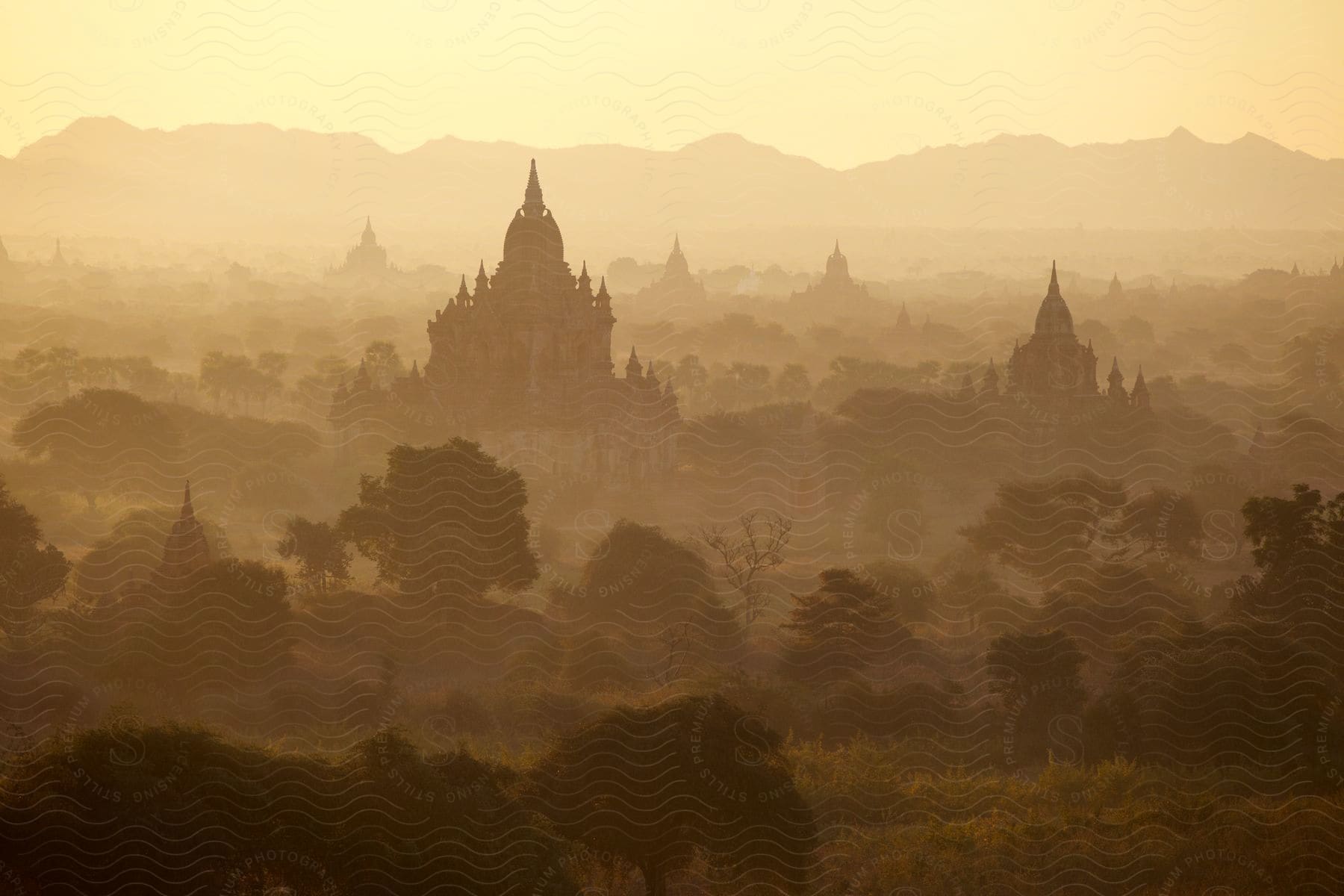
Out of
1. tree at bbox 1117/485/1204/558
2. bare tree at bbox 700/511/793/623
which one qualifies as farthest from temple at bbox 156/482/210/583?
tree at bbox 1117/485/1204/558

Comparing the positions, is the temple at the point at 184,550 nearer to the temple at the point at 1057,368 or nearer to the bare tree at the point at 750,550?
the bare tree at the point at 750,550

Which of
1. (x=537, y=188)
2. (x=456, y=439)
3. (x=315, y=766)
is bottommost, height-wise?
(x=315, y=766)

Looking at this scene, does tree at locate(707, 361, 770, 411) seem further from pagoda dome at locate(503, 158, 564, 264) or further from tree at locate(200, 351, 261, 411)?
tree at locate(200, 351, 261, 411)

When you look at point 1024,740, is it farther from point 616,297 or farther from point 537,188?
point 616,297

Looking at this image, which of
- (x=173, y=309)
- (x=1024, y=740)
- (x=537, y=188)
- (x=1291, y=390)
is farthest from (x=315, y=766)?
(x=173, y=309)

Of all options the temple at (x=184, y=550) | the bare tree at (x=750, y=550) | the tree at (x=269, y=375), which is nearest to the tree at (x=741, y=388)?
the tree at (x=269, y=375)

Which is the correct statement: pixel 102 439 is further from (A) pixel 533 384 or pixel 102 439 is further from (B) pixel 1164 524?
(B) pixel 1164 524

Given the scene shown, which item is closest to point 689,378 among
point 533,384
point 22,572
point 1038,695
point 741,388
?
point 741,388
